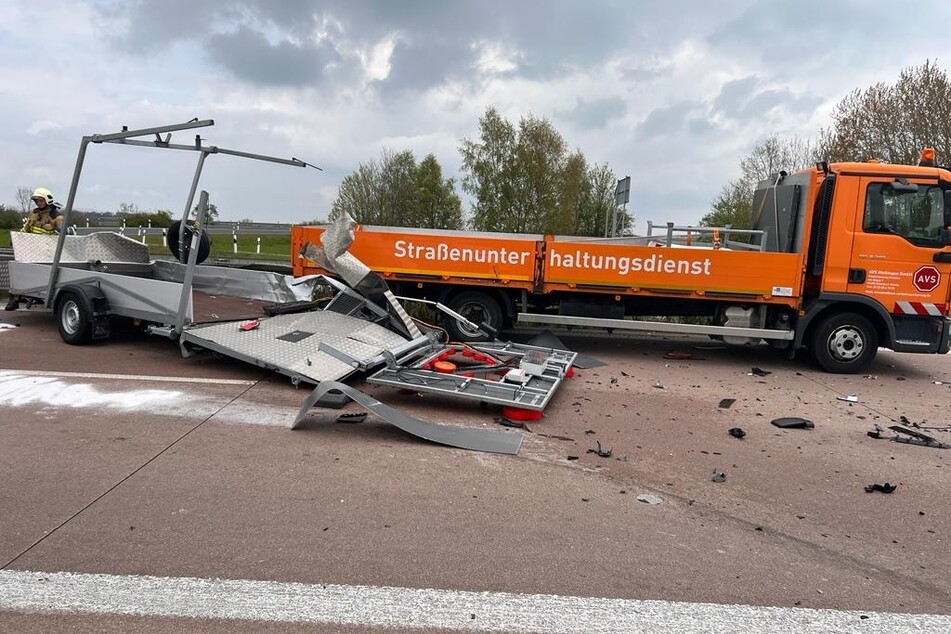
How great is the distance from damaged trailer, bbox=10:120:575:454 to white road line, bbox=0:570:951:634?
2122 millimetres

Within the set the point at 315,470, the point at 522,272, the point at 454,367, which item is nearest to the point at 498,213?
the point at 522,272

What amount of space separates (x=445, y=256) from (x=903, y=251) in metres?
6.26

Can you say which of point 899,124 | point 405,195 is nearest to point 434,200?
point 405,195

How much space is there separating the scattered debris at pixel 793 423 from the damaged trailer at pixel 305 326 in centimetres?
225

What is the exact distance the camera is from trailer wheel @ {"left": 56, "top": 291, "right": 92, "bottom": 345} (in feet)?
26.2

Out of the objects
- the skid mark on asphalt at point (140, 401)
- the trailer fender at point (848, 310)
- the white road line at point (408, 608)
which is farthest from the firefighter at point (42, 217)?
the trailer fender at point (848, 310)

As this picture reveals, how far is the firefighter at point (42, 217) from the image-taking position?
32.5ft

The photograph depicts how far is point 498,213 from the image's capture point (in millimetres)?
33031

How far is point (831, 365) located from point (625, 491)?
608 cm

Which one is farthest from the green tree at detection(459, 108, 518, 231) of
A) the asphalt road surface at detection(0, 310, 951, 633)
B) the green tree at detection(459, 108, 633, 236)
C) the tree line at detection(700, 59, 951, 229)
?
the asphalt road surface at detection(0, 310, 951, 633)

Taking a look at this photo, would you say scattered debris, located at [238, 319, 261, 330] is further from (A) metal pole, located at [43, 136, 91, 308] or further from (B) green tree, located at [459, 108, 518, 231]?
(B) green tree, located at [459, 108, 518, 231]

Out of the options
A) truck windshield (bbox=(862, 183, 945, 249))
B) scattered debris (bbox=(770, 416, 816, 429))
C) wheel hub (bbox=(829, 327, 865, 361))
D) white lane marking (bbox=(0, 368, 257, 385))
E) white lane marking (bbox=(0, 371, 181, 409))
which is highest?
truck windshield (bbox=(862, 183, 945, 249))

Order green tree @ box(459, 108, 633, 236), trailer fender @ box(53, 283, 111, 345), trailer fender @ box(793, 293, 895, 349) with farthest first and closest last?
green tree @ box(459, 108, 633, 236)
trailer fender @ box(793, 293, 895, 349)
trailer fender @ box(53, 283, 111, 345)

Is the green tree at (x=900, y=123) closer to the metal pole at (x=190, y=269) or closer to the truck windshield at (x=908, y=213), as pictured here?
the truck windshield at (x=908, y=213)
